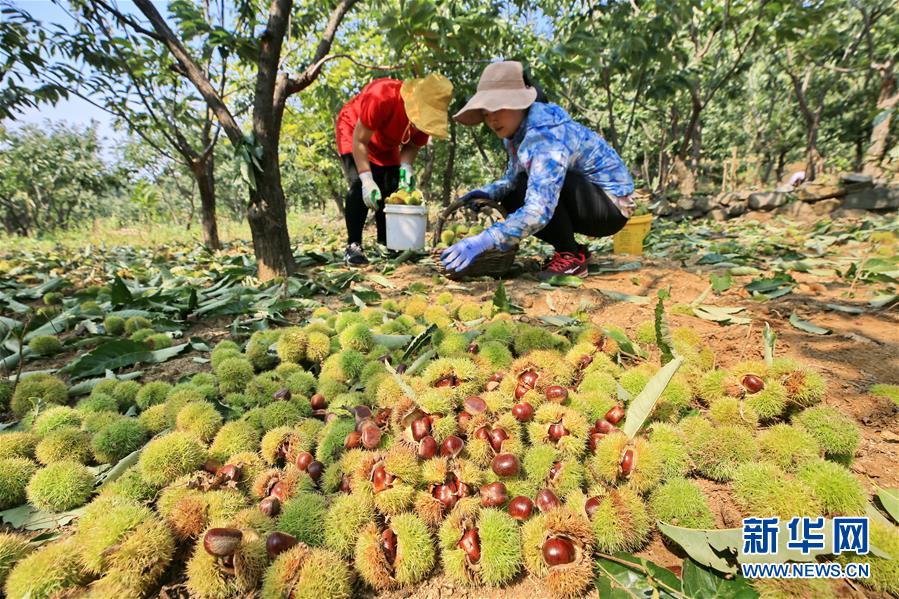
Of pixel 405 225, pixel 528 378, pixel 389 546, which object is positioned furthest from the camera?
pixel 405 225

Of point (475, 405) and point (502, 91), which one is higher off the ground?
point (502, 91)

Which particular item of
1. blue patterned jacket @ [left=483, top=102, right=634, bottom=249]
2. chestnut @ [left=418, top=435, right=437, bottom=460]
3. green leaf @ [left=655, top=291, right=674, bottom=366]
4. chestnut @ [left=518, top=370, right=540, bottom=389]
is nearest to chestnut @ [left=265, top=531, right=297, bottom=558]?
chestnut @ [left=418, top=435, right=437, bottom=460]

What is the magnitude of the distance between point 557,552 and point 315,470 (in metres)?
0.74

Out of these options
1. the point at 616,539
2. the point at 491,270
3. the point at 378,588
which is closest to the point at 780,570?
the point at 616,539

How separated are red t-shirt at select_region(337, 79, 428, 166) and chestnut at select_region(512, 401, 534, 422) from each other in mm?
3953

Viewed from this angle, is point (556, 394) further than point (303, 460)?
Yes

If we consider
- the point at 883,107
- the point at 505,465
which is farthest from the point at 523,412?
the point at 883,107

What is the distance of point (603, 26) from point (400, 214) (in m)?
5.07

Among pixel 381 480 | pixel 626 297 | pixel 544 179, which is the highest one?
pixel 544 179

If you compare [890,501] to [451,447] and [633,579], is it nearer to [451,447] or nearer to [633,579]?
[633,579]

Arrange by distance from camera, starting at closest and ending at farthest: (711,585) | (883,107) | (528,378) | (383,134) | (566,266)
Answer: (711,585) < (528,378) < (566,266) < (383,134) < (883,107)

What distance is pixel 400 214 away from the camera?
4.19 meters

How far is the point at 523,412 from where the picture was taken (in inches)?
54.2

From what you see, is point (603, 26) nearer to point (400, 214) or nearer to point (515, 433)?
point (400, 214)
